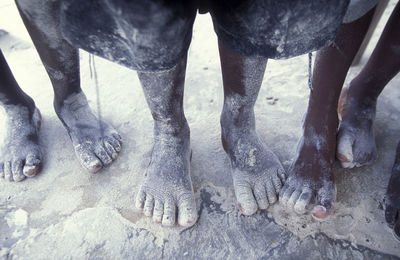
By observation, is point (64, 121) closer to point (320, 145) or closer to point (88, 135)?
point (88, 135)

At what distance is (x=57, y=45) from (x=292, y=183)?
3.05 feet

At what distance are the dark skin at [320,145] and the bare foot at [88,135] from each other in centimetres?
70

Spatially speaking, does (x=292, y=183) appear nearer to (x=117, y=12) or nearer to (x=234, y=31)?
(x=234, y=31)

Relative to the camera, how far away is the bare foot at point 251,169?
3.41 feet

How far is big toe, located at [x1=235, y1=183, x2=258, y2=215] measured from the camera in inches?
40.2

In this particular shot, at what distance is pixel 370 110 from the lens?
1.16 metres

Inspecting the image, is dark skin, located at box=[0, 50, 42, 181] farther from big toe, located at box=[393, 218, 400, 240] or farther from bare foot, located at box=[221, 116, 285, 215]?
big toe, located at box=[393, 218, 400, 240]

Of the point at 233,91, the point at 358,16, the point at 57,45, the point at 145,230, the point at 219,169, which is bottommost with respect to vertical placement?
the point at 145,230

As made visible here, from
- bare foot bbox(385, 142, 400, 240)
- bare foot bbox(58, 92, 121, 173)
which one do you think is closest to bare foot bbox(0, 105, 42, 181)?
bare foot bbox(58, 92, 121, 173)

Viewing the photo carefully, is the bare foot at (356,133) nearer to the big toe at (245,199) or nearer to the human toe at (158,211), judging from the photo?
the big toe at (245,199)

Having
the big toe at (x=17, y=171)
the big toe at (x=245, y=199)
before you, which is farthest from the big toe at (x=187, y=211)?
the big toe at (x=17, y=171)

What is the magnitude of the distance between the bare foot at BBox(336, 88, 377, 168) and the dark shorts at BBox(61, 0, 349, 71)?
570 millimetres

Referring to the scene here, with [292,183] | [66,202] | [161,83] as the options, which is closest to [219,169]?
[292,183]

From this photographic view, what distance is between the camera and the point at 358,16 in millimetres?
819
